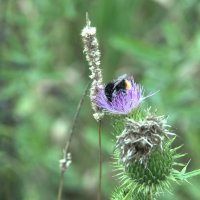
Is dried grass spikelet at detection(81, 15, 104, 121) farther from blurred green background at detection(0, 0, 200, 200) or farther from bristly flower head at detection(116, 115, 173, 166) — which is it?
blurred green background at detection(0, 0, 200, 200)

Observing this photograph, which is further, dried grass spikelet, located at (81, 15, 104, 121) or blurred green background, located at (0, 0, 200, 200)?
blurred green background, located at (0, 0, 200, 200)

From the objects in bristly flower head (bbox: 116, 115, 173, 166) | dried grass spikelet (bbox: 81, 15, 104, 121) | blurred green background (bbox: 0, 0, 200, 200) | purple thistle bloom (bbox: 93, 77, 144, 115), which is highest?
blurred green background (bbox: 0, 0, 200, 200)

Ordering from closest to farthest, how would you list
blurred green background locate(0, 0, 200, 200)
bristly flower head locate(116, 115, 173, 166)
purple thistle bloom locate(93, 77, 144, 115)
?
bristly flower head locate(116, 115, 173, 166) < purple thistle bloom locate(93, 77, 144, 115) < blurred green background locate(0, 0, 200, 200)

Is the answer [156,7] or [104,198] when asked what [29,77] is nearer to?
[104,198]

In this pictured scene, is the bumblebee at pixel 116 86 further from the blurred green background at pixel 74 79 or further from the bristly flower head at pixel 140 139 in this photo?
the blurred green background at pixel 74 79

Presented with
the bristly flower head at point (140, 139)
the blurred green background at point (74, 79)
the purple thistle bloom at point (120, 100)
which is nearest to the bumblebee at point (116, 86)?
the purple thistle bloom at point (120, 100)

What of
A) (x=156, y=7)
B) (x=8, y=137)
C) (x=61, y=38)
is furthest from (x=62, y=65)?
(x=8, y=137)

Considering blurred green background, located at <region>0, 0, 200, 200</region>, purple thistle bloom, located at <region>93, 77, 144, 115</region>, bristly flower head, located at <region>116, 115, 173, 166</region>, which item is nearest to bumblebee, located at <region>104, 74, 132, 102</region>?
purple thistle bloom, located at <region>93, 77, 144, 115</region>
